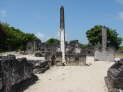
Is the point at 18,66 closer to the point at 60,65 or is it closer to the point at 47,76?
the point at 47,76

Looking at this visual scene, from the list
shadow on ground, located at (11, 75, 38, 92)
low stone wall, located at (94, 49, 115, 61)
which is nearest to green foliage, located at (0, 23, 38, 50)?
low stone wall, located at (94, 49, 115, 61)

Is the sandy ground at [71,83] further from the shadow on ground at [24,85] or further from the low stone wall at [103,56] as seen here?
the low stone wall at [103,56]

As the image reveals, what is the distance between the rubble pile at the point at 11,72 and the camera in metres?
8.71

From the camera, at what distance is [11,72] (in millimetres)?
9578

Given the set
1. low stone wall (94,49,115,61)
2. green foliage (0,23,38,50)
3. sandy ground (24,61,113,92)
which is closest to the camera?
sandy ground (24,61,113,92)

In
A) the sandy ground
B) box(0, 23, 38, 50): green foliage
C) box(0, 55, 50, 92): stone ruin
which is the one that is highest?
box(0, 23, 38, 50): green foliage

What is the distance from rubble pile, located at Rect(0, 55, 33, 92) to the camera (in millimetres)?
8711

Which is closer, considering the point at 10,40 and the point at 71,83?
the point at 71,83

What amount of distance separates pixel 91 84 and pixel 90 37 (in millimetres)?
53383

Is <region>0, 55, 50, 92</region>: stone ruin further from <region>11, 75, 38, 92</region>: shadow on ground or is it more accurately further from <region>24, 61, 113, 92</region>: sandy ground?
<region>24, 61, 113, 92</region>: sandy ground

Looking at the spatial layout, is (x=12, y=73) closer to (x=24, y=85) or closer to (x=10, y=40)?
(x=24, y=85)

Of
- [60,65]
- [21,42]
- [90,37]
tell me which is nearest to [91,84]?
[60,65]

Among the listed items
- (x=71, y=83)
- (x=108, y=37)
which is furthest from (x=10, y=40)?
(x=71, y=83)

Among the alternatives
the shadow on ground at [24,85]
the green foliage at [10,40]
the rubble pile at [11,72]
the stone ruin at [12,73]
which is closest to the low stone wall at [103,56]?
the shadow on ground at [24,85]
